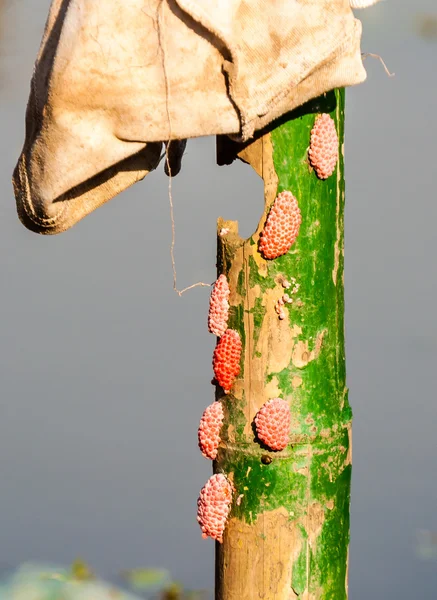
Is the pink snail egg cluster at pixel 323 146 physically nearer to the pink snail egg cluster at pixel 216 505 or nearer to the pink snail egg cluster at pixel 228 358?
the pink snail egg cluster at pixel 228 358

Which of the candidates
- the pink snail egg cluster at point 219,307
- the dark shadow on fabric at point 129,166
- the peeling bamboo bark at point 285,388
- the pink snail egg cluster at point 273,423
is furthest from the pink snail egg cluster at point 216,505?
the dark shadow on fabric at point 129,166

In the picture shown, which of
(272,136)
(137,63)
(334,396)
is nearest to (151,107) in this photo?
(137,63)

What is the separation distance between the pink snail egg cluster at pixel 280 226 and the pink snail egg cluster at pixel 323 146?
117 millimetres

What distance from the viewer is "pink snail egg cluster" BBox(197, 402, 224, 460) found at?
10.8 feet

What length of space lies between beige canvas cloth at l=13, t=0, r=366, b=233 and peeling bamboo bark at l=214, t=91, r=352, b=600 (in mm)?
227

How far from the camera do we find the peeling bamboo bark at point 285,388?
3.23m

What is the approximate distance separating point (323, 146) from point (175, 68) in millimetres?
505

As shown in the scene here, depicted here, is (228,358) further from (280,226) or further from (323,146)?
(323,146)

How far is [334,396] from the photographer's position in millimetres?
3324

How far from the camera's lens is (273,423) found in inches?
126

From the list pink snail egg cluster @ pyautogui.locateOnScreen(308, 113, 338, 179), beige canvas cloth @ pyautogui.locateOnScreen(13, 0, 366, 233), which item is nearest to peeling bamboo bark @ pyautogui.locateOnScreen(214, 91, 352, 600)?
pink snail egg cluster @ pyautogui.locateOnScreen(308, 113, 338, 179)

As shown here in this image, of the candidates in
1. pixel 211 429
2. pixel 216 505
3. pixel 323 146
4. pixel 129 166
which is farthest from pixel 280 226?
pixel 216 505

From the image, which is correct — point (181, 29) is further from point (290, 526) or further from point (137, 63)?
point (290, 526)

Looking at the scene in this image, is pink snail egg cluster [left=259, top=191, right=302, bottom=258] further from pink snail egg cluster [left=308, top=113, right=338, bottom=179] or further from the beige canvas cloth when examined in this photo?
the beige canvas cloth
